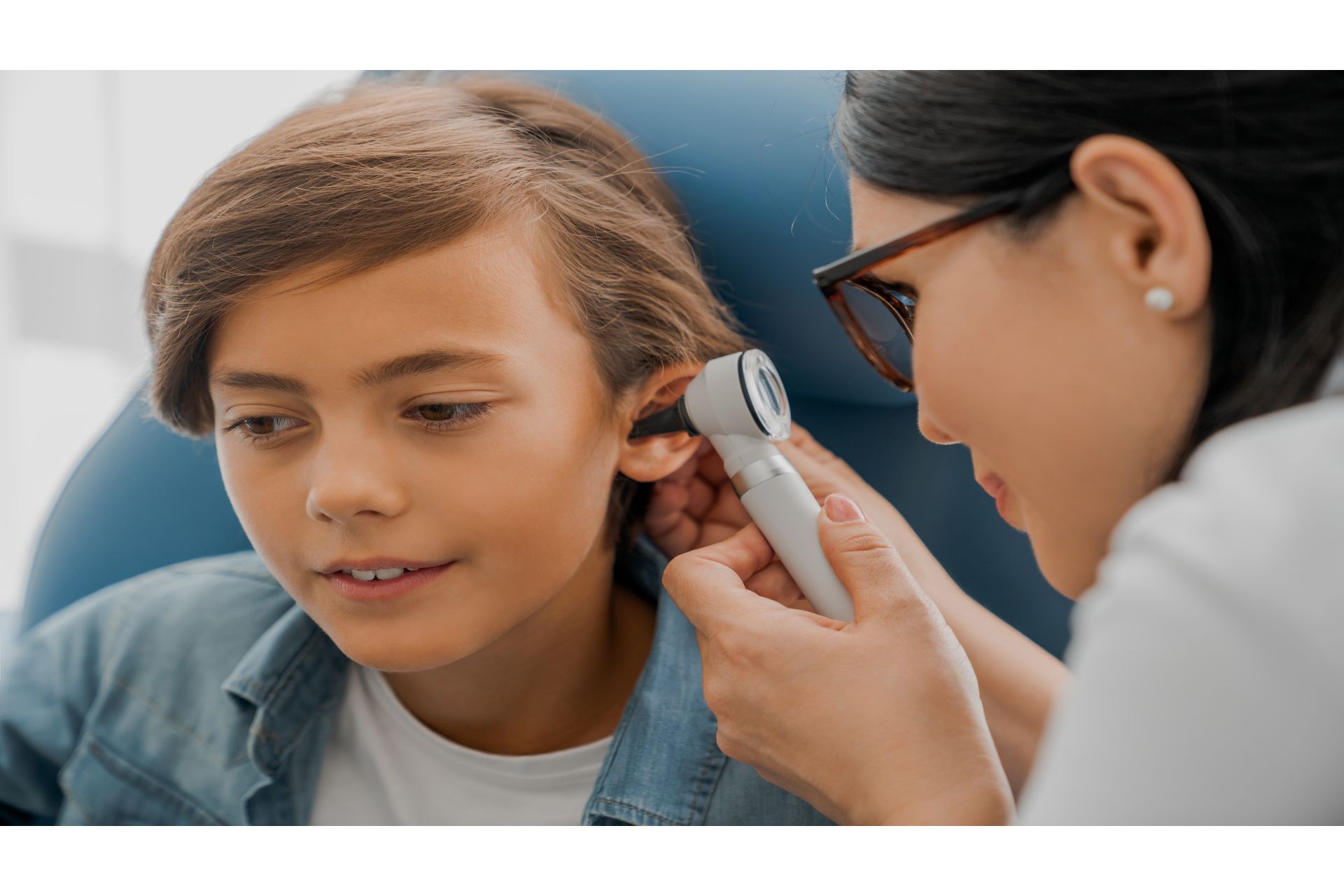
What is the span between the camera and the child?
0.82m

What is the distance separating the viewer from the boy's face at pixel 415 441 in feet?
2.64

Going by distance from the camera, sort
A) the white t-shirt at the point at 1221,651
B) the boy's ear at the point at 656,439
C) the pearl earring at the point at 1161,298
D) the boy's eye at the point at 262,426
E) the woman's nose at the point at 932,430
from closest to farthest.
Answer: the white t-shirt at the point at 1221,651, the pearl earring at the point at 1161,298, the woman's nose at the point at 932,430, the boy's eye at the point at 262,426, the boy's ear at the point at 656,439

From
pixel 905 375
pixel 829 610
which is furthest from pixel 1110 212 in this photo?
pixel 829 610

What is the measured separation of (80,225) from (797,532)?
77cm

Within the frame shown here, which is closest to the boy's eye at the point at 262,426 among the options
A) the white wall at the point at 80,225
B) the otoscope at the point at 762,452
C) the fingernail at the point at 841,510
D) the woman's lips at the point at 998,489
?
the white wall at the point at 80,225

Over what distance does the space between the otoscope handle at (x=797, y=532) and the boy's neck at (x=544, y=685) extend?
7.9 inches

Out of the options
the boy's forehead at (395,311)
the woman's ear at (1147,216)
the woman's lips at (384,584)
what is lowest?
the woman's lips at (384,584)

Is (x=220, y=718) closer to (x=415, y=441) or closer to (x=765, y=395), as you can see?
(x=415, y=441)

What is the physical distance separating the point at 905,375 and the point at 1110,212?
0.80 ft

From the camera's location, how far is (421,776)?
1009mm

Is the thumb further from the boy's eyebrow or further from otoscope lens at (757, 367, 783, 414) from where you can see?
the boy's eyebrow

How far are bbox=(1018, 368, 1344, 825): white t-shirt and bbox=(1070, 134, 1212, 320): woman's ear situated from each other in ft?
0.32

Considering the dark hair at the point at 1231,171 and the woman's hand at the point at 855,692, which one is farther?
the woman's hand at the point at 855,692

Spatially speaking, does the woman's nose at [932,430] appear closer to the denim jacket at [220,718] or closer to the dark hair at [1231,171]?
the dark hair at [1231,171]
